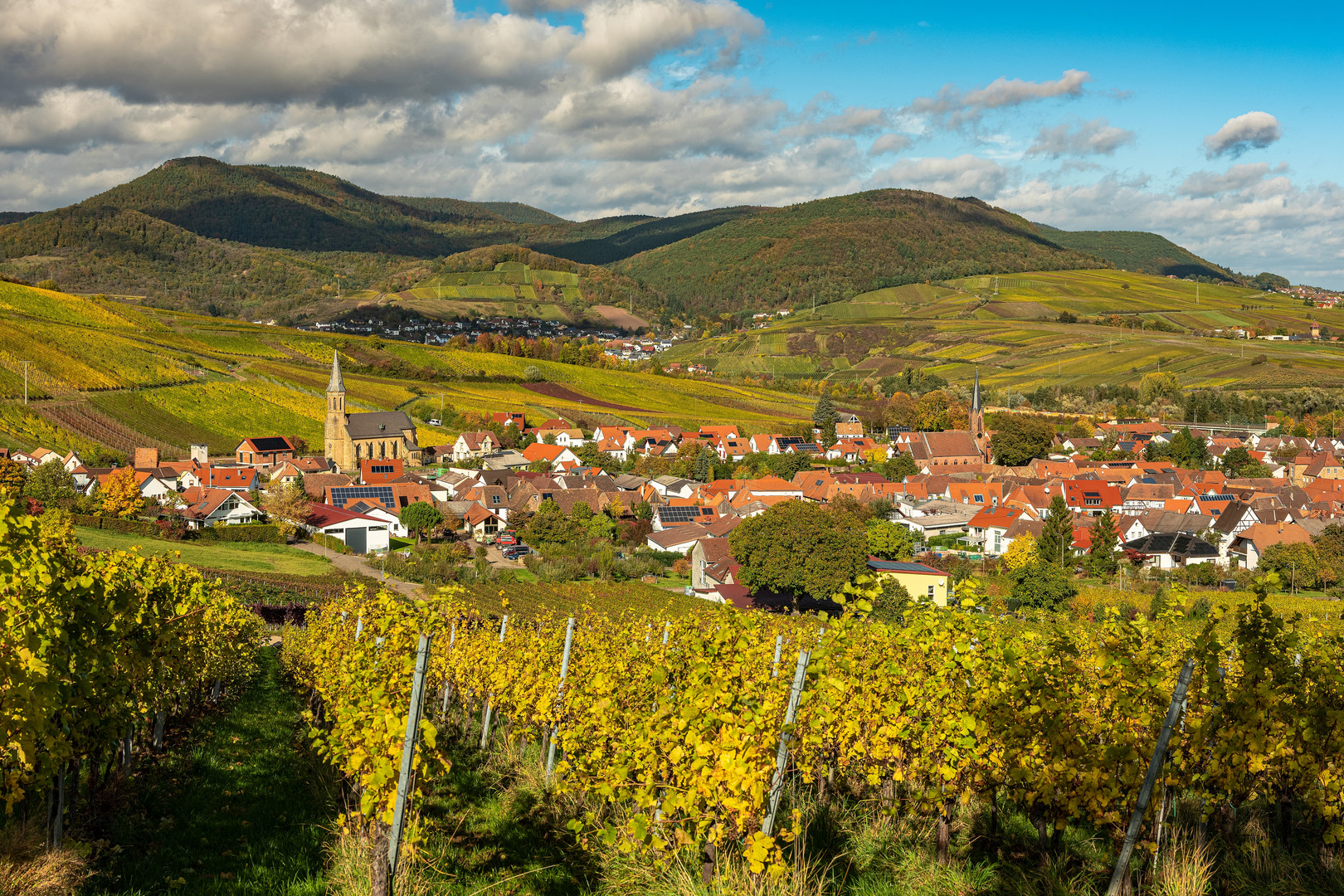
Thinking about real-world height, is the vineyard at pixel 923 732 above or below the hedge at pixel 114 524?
above

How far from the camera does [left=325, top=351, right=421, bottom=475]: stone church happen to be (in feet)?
252

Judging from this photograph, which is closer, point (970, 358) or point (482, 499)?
point (482, 499)

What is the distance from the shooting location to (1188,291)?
192 metres

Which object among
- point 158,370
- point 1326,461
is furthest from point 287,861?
point 158,370

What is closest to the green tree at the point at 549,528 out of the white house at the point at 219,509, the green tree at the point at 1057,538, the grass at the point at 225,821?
the white house at the point at 219,509

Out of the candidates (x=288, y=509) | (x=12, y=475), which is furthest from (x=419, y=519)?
(x=12, y=475)

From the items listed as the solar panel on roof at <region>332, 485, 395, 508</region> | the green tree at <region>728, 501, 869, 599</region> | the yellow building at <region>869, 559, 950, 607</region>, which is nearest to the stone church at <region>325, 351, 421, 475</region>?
the solar panel on roof at <region>332, 485, 395, 508</region>

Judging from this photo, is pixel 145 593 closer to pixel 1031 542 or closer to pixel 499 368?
pixel 1031 542

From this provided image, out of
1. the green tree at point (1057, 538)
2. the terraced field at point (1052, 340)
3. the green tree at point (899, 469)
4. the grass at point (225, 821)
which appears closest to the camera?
the grass at point (225, 821)

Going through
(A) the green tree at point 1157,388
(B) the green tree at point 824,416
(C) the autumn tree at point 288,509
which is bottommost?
(C) the autumn tree at point 288,509

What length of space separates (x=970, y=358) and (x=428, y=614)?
142845 mm

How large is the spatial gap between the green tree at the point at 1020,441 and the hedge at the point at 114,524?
70.4 metres

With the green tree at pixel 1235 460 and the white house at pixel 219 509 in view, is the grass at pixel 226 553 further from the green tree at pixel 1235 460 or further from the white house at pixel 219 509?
the green tree at pixel 1235 460

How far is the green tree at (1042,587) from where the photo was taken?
1580 inches
